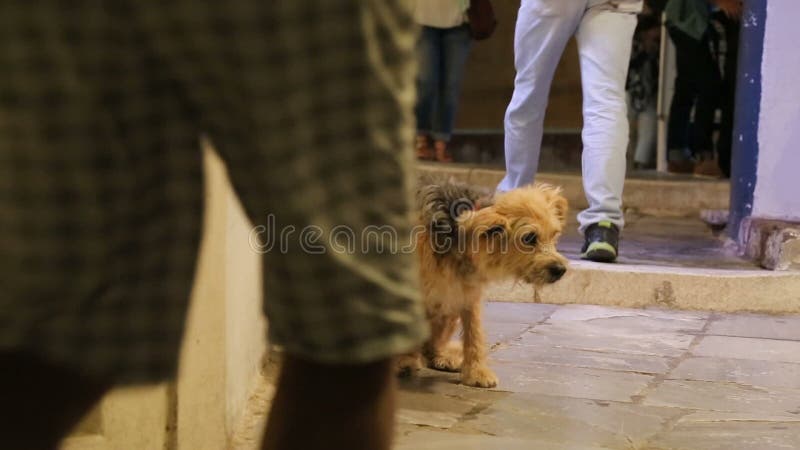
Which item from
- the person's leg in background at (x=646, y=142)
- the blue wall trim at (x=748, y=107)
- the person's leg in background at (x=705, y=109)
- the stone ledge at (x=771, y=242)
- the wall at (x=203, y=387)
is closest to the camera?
the wall at (x=203, y=387)

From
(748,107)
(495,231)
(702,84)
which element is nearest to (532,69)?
(748,107)

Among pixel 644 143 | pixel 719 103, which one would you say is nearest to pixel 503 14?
pixel 644 143

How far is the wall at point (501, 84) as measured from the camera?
32.1ft

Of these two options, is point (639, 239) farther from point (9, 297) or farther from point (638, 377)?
point (9, 297)

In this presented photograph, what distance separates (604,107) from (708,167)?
3896 millimetres

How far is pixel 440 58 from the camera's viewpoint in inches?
285

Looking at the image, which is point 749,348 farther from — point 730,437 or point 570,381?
point 730,437

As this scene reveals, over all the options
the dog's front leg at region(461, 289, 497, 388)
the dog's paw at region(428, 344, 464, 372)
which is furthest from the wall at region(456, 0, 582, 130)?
the dog's front leg at region(461, 289, 497, 388)

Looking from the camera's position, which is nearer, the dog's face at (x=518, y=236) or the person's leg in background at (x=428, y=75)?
the dog's face at (x=518, y=236)

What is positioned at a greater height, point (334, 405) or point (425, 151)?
point (425, 151)

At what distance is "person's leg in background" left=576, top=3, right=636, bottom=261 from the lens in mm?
4512

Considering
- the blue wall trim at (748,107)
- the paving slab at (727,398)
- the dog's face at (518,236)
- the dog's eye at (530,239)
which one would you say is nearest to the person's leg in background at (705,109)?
the blue wall trim at (748,107)

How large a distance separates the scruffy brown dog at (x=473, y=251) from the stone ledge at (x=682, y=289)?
1.09 metres

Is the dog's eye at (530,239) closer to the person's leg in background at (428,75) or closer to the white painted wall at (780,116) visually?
the white painted wall at (780,116)
